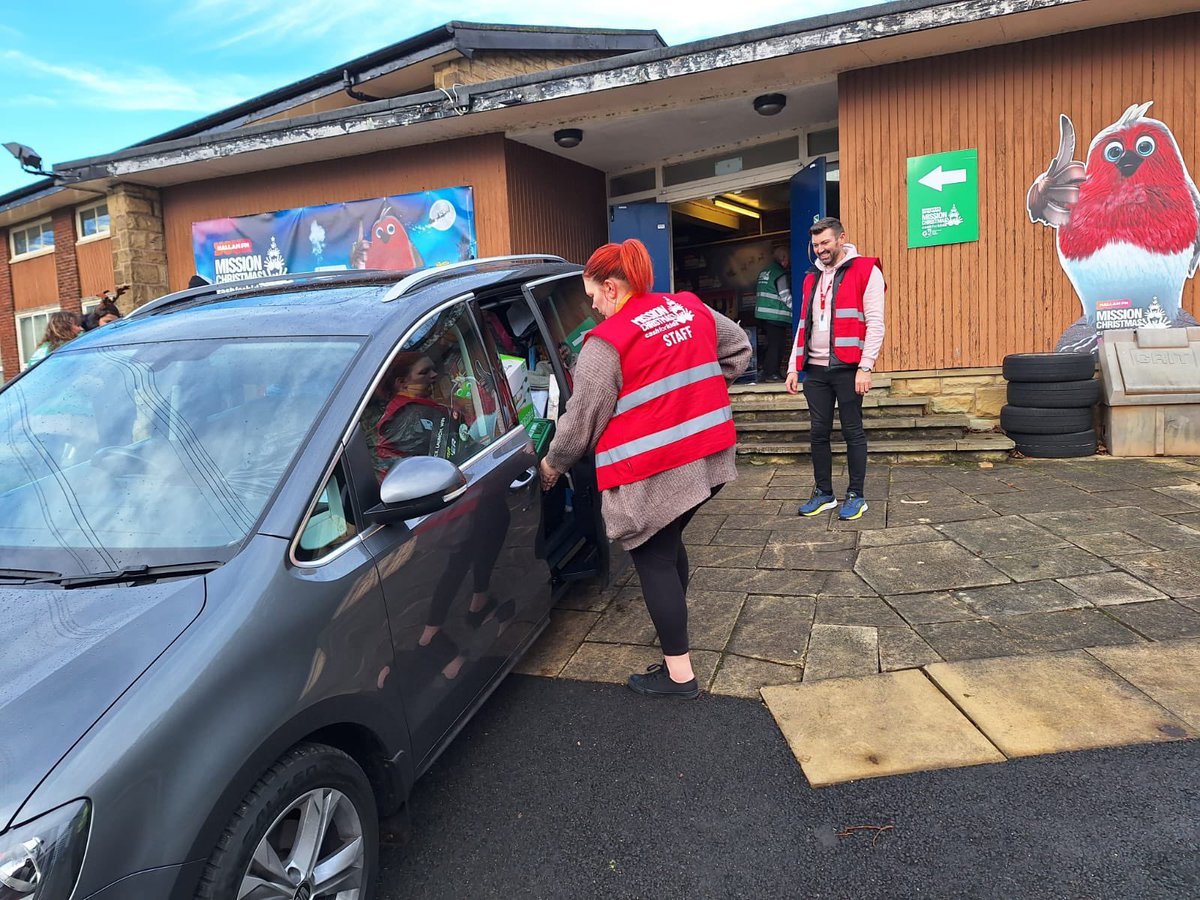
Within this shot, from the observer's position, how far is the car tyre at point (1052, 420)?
6586 mm

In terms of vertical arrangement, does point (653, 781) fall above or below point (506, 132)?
below

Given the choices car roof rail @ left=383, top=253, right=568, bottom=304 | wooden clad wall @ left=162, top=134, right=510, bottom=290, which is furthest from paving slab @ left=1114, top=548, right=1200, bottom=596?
wooden clad wall @ left=162, top=134, right=510, bottom=290

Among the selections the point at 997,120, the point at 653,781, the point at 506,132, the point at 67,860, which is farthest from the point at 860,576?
the point at 506,132

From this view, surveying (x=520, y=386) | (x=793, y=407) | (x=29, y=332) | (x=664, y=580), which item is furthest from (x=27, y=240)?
(x=664, y=580)

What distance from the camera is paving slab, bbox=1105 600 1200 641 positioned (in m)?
3.25

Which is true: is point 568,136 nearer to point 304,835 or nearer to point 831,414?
point 831,414

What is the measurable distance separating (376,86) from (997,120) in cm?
838

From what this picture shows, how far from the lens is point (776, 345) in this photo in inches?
421

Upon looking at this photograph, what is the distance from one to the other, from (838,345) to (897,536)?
50.6 inches

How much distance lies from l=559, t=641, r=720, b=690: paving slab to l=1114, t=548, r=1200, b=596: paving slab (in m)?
2.29

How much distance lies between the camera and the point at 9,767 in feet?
4.32

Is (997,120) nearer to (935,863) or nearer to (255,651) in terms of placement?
(935,863)

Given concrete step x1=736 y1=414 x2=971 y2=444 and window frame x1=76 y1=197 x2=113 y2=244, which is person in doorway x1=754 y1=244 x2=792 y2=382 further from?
window frame x1=76 y1=197 x2=113 y2=244

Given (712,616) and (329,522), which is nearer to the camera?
(329,522)
